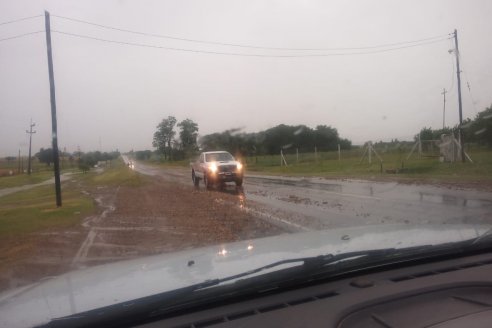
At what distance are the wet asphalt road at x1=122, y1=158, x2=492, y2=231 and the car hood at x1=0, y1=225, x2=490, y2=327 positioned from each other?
5.45 meters

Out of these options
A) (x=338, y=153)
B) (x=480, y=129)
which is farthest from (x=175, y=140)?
(x=480, y=129)

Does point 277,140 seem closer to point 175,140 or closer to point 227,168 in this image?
point 175,140

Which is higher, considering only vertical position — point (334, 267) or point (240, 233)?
point (334, 267)

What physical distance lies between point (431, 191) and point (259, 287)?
549 inches

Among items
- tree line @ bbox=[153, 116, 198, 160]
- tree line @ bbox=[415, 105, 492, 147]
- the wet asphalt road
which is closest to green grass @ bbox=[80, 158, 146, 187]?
A: tree line @ bbox=[153, 116, 198, 160]

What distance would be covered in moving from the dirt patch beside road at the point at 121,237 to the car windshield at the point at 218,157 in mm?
8964

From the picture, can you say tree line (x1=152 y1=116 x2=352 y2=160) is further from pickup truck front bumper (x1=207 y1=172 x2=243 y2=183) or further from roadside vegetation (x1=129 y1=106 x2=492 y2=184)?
pickup truck front bumper (x1=207 y1=172 x2=243 y2=183)

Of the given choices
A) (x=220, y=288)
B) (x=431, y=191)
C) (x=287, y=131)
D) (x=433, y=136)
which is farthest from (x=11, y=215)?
(x=287, y=131)

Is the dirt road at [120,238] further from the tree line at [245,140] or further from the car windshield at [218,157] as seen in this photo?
the tree line at [245,140]

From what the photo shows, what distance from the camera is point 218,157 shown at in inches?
931

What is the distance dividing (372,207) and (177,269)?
32.2 ft

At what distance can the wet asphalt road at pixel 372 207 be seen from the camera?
9859mm

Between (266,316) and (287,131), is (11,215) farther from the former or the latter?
(287,131)

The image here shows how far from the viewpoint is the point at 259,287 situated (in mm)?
2684
